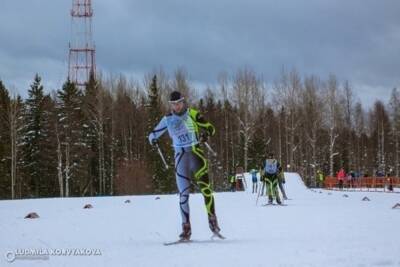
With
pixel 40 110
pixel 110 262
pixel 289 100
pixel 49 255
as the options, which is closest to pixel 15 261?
pixel 49 255

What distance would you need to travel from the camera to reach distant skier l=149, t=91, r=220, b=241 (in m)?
9.06

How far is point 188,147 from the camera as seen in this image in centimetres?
910

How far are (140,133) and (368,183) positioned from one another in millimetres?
37128

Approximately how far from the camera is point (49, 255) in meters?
7.05

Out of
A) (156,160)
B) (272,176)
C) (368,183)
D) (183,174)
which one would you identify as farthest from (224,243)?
(156,160)

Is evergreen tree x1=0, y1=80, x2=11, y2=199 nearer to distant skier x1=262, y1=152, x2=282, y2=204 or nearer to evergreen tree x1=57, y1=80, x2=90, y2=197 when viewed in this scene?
evergreen tree x1=57, y1=80, x2=90, y2=197

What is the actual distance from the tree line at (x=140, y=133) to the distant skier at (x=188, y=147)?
163ft

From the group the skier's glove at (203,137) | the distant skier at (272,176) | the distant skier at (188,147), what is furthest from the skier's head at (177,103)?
the distant skier at (272,176)

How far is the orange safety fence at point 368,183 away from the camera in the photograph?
42.6 m

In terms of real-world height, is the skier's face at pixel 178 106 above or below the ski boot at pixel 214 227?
above

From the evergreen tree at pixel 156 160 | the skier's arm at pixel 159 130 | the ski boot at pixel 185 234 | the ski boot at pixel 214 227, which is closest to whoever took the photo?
the ski boot at pixel 185 234

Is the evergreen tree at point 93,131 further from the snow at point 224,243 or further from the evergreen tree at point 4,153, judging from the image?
the snow at point 224,243

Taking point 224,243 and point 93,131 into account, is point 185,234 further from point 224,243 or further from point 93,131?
point 93,131

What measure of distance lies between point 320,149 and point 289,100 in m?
10.8
